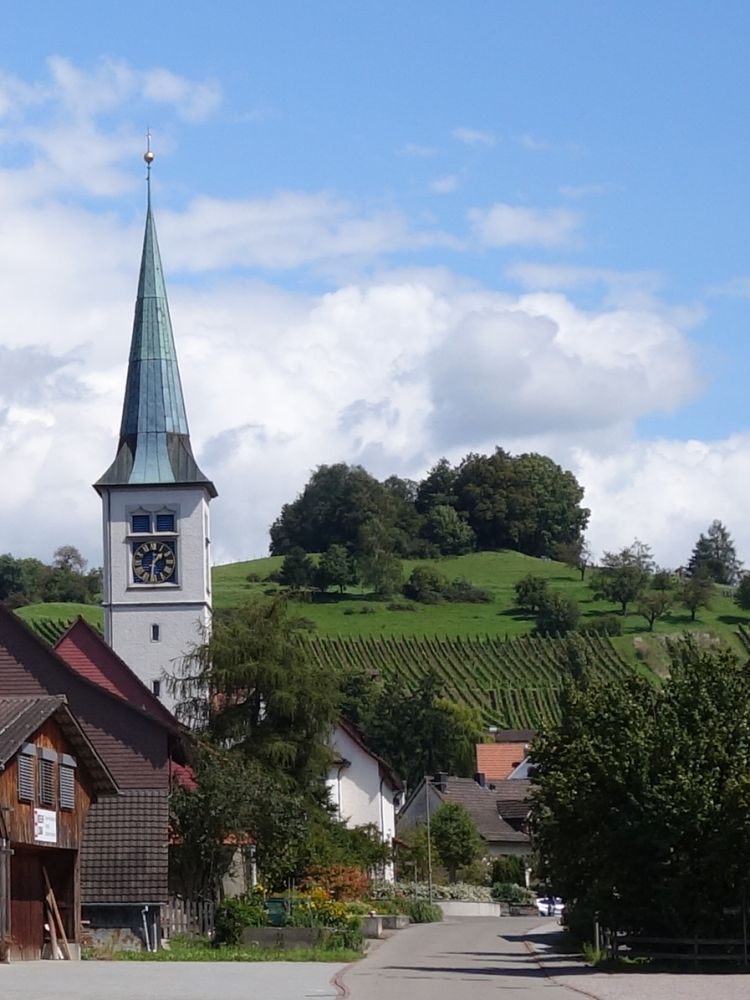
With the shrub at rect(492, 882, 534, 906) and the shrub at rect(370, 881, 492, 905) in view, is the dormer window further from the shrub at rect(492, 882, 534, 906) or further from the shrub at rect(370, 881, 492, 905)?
the shrub at rect(492, 882, 534, 906)

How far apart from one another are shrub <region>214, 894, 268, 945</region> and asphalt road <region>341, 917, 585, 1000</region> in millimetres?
2697

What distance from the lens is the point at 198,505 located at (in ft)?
214

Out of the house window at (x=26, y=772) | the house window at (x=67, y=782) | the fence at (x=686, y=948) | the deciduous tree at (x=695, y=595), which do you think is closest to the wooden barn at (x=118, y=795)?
the house window at (x=67, y=782)

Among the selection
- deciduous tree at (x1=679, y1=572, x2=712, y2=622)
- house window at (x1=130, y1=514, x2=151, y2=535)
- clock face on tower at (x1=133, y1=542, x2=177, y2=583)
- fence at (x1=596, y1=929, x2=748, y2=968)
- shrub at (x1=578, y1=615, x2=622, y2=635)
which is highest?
deciduous tree at (x1=679, y1=572, x2=712, y2=622)

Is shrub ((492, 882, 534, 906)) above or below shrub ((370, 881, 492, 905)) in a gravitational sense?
below

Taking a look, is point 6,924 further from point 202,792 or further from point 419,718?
point 419,718

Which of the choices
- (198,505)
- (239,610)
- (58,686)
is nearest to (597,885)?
(58,686)

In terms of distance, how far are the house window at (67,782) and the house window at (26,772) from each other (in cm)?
185

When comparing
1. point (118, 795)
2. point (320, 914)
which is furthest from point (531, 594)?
point (118, 795)

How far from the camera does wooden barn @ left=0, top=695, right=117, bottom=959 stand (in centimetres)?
3226

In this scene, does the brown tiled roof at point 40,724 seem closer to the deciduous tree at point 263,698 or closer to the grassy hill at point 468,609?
the deciduous tree at point 263,698

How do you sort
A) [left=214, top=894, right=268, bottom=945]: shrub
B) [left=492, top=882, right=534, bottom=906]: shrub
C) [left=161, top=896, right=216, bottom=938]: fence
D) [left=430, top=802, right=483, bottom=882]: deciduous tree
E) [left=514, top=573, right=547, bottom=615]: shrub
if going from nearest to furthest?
[left=214, top=894, right=268, bottom=945]: shrub, [left=161, top=896, right=216, bottom=938]: fence, [left=492, top=882, right=534, bottom=906]: shrub, [left=430, top=802, right=483, bottom=882]: deciduous tree, [left=514, top=573, right=547, bottom=615]: shrub

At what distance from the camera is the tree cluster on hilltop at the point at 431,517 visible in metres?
183

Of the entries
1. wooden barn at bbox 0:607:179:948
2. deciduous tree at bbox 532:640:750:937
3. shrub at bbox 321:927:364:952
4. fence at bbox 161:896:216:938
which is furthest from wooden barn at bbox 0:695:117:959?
deciduous tree at bbox 532:640:750:937
